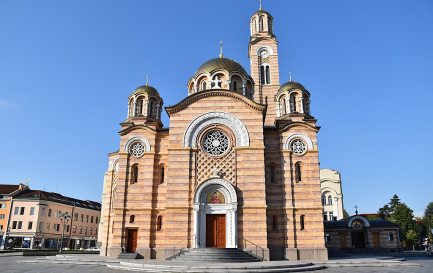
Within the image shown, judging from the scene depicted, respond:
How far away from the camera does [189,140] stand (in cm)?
2272

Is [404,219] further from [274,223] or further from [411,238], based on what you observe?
[274,223]

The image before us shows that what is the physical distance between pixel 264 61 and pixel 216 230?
19.3 meters

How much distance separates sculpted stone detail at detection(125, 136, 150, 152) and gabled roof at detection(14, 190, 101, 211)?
28487 mm

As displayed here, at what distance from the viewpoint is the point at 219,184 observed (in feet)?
70.4

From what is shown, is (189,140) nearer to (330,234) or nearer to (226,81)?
(226,81)

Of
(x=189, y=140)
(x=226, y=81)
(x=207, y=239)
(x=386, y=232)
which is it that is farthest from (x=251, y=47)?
(x=386, y=232)

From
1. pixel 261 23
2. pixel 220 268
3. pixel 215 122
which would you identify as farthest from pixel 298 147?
pixel 261 23

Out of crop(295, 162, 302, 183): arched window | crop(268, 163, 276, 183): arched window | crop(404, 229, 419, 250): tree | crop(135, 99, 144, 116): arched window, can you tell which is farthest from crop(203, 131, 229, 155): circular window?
crop(404, 229, 419, 250): tree

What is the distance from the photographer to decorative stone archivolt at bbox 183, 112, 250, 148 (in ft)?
74.1

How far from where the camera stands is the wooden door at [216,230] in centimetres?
2102

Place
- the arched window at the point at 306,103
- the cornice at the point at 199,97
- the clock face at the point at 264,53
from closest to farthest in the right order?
1. the cornice at the point at 199,97
2. the arched window at the point at 306,103
3. the clock face at the point at 264,53

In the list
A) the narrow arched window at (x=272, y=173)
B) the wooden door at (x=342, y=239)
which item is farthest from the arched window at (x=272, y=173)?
the wooden door at (x=342, y=239)

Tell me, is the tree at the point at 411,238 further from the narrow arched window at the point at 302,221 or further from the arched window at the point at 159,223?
the arched window at the point at 159,223

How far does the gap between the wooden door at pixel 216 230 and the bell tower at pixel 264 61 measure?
12.9m
